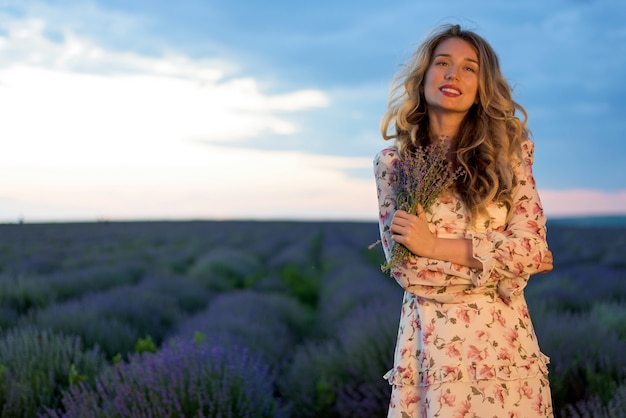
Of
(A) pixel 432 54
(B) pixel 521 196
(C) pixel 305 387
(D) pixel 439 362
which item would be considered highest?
(A) pixel 432 54

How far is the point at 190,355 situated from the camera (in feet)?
11.9

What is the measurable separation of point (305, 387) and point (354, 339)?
52 centimetres

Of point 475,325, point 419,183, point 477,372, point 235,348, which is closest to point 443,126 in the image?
point 419,183

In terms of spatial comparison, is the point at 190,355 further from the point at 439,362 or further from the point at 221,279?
the point at 221,279

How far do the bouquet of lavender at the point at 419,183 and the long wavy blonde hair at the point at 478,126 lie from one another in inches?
4.4

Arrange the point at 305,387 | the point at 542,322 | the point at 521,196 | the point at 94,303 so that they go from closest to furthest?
the point at 521,196 < the point at 305,387 < the point at 542,322 < the point at 94,303

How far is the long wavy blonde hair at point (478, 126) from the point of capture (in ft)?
6.98

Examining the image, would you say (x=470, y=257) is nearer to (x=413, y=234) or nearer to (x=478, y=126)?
(x=413, y=234)

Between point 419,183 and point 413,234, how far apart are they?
0.18 metres

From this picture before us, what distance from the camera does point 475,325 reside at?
2010mm

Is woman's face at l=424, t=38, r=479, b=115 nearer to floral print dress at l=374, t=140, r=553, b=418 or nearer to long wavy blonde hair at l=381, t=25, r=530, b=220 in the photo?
long wavy blonde hair at l=381, t=25, r=530, b=220

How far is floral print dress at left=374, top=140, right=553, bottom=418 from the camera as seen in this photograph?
1953 mm

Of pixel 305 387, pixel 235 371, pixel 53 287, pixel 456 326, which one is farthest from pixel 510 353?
pixel 53 287

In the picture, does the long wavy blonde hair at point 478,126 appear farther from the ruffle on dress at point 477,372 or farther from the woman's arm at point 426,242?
the ruffle on dress at point 477,372
